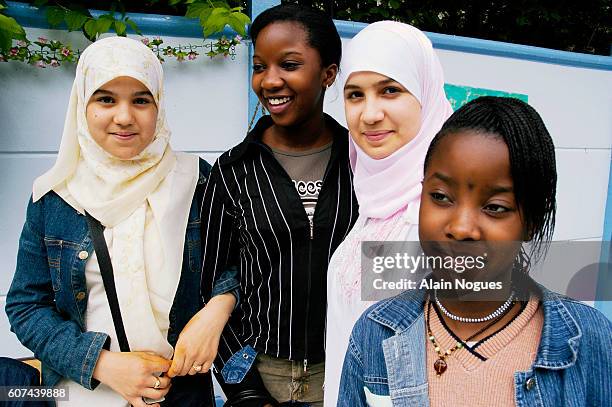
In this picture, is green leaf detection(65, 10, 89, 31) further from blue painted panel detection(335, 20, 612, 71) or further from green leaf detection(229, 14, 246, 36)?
blue painted panel detection(335, 20, 612, 71)

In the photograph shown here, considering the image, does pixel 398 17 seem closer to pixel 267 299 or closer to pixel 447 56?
pixel 447 56

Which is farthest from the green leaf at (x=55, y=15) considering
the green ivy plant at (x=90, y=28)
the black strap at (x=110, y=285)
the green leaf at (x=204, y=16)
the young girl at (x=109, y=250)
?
the black strap at (x=110, y=285)

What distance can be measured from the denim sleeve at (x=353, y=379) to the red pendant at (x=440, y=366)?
17 cm

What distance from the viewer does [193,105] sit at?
2.71 m

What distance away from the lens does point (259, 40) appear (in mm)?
1739

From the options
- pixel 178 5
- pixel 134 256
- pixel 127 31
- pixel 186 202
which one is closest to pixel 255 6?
pixel 178 5

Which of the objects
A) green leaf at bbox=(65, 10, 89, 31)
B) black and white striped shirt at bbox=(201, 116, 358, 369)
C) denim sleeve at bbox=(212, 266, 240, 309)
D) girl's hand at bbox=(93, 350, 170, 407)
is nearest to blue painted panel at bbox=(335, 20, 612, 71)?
green leaf at bbox=(65, 10, 89, 31)

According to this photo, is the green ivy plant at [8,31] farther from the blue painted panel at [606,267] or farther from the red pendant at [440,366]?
the blue painted panel at [606,267]

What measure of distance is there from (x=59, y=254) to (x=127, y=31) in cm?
137

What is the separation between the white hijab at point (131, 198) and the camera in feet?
5.18

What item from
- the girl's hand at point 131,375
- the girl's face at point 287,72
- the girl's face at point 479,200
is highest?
the girl's face at point 287,72

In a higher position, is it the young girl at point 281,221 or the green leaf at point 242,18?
the green leaf at point 242,18

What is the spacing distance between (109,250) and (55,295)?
191mm

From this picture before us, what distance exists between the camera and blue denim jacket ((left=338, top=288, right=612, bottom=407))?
Answer: 1.00 m
